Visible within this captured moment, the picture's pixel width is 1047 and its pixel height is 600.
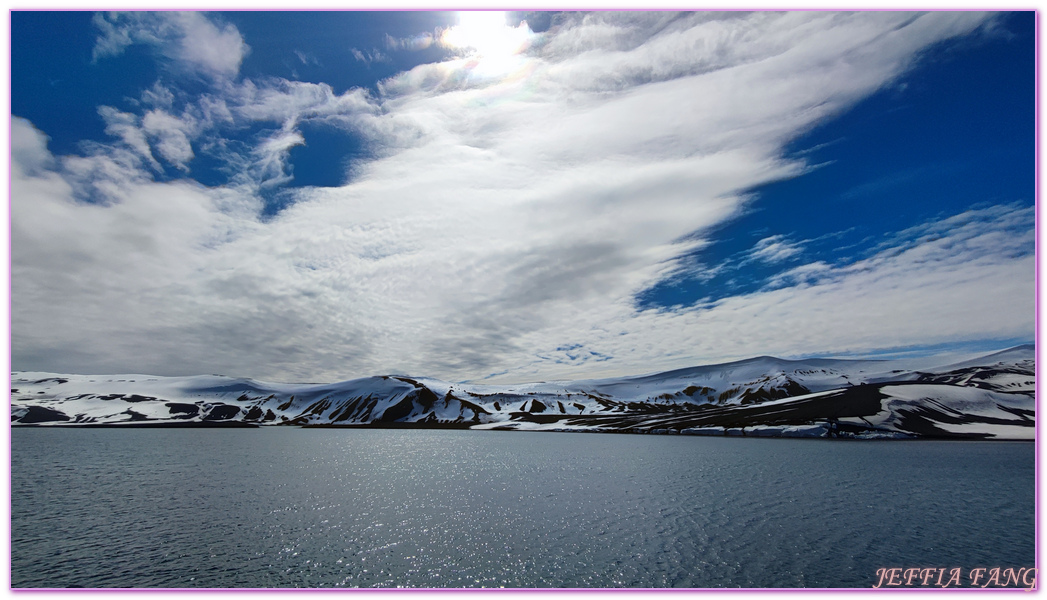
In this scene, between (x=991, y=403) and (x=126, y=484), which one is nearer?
(x=126, y=484)

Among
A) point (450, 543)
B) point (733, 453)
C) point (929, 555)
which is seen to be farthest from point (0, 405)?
point (733, 453)

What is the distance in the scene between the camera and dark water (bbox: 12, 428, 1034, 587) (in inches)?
1129

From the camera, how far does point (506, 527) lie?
38.4m

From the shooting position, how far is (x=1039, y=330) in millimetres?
22656

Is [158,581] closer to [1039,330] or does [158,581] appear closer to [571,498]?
[571,498]

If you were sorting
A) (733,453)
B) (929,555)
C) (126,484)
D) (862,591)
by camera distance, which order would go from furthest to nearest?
(733,453)
(126,484)
(929,555)
(862,591)

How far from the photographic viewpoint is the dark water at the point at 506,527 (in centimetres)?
2867

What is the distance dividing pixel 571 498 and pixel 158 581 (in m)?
35.6

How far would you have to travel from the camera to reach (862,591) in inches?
1004

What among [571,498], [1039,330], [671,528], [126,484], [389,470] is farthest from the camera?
[389,470]

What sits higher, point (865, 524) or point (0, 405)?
point (0, 405)

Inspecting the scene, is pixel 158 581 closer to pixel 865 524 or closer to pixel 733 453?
pixel 865 524

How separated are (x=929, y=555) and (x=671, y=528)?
16.8 meters

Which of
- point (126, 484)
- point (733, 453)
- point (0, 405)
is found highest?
point (0, 405)
